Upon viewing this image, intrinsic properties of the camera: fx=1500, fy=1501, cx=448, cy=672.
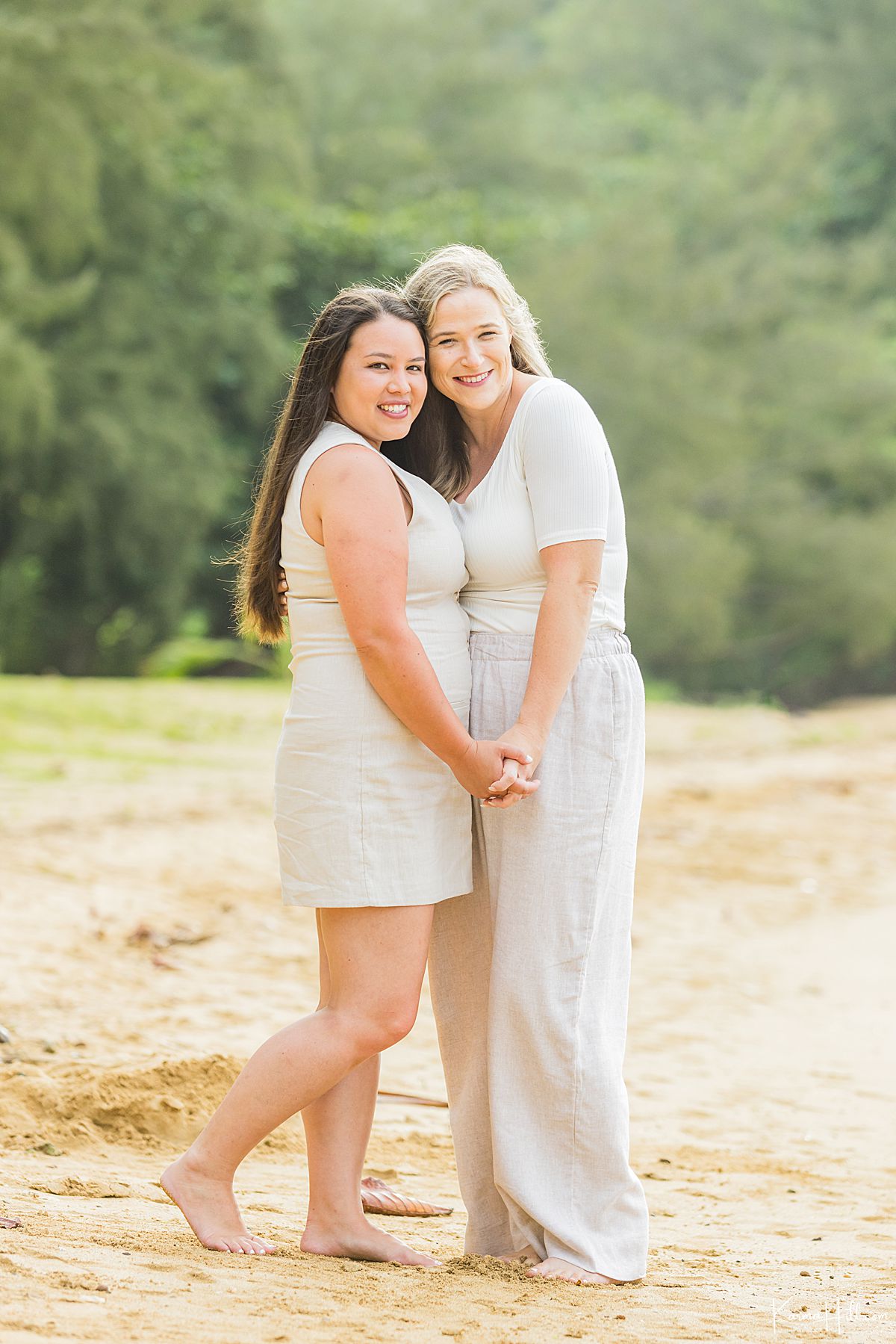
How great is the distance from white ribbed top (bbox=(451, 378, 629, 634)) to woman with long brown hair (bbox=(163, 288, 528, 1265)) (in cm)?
7

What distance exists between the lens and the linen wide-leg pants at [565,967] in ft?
9.59

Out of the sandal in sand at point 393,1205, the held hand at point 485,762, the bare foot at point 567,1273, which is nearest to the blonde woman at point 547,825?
the bare foot at point 567,1273

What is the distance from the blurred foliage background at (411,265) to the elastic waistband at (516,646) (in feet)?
28.3

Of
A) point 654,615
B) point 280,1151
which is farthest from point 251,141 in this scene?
point 280,1151

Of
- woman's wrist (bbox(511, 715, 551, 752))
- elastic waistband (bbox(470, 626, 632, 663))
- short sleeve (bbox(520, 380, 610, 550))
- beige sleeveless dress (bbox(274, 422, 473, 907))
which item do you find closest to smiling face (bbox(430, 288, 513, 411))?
short sleeve (bbox(520, 380, 610, 550))

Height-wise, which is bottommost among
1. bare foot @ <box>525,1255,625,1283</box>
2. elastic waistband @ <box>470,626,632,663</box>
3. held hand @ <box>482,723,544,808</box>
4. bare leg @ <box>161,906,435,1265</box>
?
bare foot @ <box>525,1255,625,1283</box>

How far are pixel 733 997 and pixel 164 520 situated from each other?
11311mm

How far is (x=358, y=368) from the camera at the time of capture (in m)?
2.88

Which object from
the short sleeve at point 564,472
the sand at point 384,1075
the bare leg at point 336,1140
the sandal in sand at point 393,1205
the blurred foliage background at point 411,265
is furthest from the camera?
the blurred foliage background at point 411,265

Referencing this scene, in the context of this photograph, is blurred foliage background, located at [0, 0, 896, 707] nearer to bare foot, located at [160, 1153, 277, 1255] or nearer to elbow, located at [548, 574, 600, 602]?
elbow, located at [548, 574, 600, 602]

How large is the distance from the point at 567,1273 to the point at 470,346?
180 cm

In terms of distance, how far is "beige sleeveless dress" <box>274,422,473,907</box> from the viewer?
2.80 meters

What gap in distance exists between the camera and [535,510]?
113 inches

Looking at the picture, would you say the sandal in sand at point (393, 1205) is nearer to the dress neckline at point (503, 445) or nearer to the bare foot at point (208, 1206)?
the bare foot at point (208, 1206)
